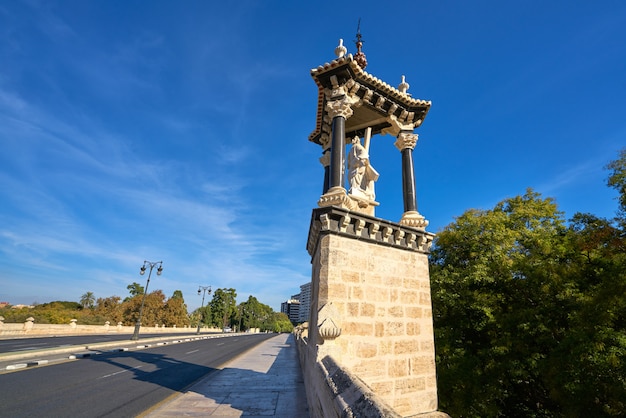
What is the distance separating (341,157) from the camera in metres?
7.61

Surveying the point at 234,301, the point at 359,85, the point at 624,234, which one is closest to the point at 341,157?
the point at 359,85

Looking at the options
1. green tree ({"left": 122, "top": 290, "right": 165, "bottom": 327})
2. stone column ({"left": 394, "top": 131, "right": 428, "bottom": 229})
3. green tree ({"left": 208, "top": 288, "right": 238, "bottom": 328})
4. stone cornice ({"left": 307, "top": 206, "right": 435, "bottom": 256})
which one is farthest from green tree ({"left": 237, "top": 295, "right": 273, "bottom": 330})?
stone cornice ({"left": 307, "top": 206, "right": 435, "bottom": 256})

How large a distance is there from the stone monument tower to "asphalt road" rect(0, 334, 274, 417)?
18.0 ft

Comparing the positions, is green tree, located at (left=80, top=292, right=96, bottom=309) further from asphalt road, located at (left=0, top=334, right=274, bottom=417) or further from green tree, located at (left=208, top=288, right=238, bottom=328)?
asphalt road, located at (left=0, top=334, right=274, bottom=417)

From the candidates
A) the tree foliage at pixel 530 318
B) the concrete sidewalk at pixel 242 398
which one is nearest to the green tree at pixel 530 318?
the tree foliage at pixel 530 318

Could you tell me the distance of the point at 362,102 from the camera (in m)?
8.79

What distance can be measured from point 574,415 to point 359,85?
1190 centimetres

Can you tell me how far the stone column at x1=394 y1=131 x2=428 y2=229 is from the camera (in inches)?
319

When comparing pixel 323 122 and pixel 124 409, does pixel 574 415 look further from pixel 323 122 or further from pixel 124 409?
pixel 124 409

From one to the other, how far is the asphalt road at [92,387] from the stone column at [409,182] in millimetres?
8390

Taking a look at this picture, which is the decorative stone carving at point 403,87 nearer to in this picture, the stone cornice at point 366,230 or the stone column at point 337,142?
the stone column at point 337,142

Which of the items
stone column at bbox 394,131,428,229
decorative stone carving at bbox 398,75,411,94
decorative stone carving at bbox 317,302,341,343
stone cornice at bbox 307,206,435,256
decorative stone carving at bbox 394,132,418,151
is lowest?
decorative stone carving at bbox 317,302,341,343

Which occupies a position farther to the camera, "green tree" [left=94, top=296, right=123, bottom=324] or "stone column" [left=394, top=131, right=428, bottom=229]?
"green tree" [left=94, top=296, right=123, bottom=324]

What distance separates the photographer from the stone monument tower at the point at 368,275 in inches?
238
